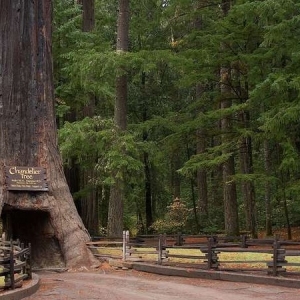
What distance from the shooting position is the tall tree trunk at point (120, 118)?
23281 mm

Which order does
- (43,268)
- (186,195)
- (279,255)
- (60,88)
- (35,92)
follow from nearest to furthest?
(279,255)
(43,268)
(35,92)
(60,88)
(186,195)

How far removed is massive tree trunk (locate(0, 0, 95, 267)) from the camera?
18547 millimetres

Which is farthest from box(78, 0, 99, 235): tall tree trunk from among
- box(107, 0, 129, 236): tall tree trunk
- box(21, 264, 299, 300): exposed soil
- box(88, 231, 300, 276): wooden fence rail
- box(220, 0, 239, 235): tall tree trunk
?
box(21, 264, 299, 300): exposed soil

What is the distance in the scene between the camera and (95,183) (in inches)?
935

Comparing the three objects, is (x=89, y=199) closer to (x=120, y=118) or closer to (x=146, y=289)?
(x=120, y=118)

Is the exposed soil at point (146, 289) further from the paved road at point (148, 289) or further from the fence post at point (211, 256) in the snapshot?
the fence post at point (211, 256)

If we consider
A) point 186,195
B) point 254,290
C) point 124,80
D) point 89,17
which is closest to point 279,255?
point 254,290

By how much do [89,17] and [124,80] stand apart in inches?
247

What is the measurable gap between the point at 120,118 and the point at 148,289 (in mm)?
11942

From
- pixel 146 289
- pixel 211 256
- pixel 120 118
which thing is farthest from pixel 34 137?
pixel 146 289

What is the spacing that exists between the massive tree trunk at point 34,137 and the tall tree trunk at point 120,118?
3.54m

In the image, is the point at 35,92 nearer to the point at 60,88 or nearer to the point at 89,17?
the point at 60,88

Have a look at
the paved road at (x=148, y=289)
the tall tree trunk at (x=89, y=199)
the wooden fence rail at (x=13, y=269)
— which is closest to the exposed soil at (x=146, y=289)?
the paved road at (x=148, y=289)

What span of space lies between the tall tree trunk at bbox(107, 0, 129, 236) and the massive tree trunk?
3.54 meters
